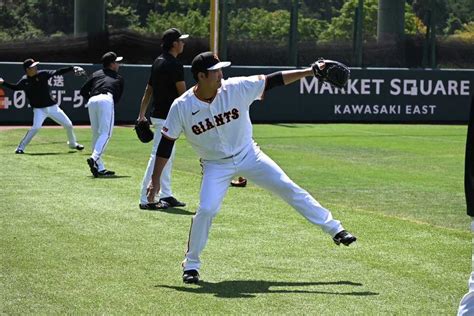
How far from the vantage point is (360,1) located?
33500 millimetres

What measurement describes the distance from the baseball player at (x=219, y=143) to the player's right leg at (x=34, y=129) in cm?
1222

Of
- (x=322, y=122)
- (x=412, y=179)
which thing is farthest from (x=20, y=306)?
(x=322, y=122)

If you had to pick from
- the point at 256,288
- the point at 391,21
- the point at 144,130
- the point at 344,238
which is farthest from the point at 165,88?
the point at 391,21

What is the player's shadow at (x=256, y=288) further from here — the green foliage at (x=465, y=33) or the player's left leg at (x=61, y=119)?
the green foliage at (x=465, y=33)

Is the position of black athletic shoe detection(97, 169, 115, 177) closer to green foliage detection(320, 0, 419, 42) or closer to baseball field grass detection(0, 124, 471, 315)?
baseball field grass detection(0, 124, 471, 315)

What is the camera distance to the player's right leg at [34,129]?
2052 cm

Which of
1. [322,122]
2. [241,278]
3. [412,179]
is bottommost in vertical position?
[322,122]

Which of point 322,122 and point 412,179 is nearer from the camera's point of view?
point 412,179

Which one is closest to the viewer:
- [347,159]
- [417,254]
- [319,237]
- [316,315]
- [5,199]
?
[316,315]

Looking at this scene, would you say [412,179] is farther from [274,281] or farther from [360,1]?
[360,1]

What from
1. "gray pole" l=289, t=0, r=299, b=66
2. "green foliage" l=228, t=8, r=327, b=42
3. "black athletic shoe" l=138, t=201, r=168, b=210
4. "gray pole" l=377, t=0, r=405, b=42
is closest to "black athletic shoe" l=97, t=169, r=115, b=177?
"black athletic shoe" l=138, t=201, r=168, b=210

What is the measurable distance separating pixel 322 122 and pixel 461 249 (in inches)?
880

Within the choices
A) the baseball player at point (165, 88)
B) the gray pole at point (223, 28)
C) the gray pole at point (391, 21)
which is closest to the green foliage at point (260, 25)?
the gray pole at point (223, 28)

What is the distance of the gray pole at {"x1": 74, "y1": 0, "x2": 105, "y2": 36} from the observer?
32031mm
